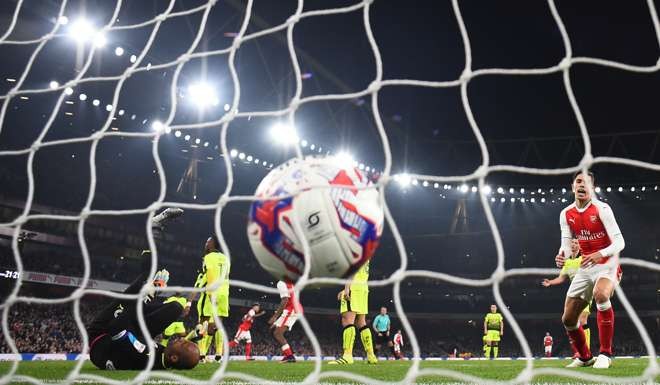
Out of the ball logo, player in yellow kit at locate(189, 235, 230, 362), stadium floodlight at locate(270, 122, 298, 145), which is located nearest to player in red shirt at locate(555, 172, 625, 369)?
the ball logo

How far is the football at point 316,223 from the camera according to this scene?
271 cm

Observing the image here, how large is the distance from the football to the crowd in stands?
16.9m

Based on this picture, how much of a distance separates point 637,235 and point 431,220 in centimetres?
984

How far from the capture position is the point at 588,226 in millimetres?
5465

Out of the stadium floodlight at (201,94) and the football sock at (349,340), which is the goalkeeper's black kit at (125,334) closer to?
the football sock at (349,340)

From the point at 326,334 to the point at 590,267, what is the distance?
25.8 m

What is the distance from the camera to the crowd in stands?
60.5 feet

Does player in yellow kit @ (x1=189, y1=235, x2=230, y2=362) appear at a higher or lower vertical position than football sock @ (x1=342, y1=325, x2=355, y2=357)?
higher

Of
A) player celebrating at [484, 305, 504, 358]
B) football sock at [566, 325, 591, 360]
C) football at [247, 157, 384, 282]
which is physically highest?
football at [247, 157, 384, 282]

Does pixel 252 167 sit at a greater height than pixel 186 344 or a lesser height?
greater

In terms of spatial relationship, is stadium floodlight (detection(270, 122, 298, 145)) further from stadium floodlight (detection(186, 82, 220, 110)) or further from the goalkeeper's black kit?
the goalkeeper's black kit

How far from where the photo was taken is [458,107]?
21.6 meters

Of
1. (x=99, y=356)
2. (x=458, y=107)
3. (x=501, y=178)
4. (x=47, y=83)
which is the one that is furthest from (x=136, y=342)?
(x=501, y=178)

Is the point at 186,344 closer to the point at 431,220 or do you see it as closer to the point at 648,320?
the point at 431,220
